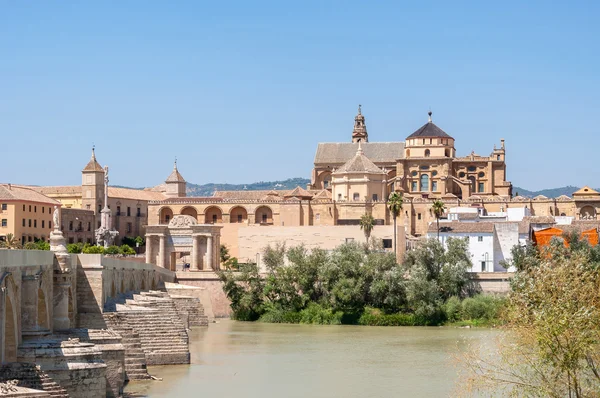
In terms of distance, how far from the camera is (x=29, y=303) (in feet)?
79.4

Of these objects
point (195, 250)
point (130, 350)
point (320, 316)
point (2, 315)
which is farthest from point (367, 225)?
point (2, 315)

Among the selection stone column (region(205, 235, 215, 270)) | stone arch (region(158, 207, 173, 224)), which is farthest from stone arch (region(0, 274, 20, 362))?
stone arch (region(158, 207, 173, 224))

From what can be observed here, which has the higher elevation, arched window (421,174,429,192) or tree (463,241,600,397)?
arched window (421,174,429,192)

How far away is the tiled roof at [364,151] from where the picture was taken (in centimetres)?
9469

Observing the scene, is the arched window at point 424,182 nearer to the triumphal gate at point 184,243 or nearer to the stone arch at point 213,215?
the stone arch at point 213,215

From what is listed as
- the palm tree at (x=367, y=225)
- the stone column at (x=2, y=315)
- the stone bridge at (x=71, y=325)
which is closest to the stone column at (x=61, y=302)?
the stone bridge at (x=71, y=325)

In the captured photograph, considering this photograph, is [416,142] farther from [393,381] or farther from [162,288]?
[393,381]

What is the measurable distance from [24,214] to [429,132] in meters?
33.6

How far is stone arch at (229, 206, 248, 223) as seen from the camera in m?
88.0

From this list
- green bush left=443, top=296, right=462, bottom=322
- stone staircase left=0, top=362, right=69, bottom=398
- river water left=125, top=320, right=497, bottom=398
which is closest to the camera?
stone staircase left=0, top=362, right=69, bottom=398

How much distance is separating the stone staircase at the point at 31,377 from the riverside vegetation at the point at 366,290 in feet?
112

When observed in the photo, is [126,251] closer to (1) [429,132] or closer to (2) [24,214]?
(2) [24,214]

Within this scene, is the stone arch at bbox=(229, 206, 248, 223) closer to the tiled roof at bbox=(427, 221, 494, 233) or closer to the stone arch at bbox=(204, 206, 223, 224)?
the stone arch at bbox=(204, 206, 223, 224)

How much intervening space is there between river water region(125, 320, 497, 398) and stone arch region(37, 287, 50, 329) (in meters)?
3.09
